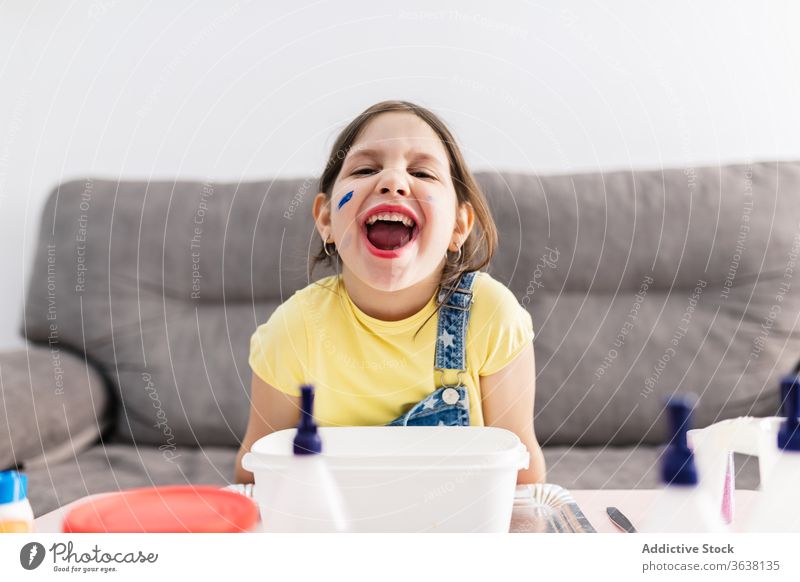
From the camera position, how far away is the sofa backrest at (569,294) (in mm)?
920

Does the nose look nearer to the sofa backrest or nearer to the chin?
the chin

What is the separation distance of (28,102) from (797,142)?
835mm

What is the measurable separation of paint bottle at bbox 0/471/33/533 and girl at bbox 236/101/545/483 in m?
0.26

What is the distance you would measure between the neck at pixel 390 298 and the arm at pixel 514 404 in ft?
0.33

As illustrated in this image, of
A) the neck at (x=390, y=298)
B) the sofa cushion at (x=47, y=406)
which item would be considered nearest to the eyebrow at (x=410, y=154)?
the neck at (x=390, y=298)

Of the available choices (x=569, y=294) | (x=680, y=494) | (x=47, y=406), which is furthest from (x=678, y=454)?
(x=47, y=406)

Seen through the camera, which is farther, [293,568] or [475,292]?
[475,292]

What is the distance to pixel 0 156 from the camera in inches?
28.4

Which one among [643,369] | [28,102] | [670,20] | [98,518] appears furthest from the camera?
[643,369]

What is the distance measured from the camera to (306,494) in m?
0.41

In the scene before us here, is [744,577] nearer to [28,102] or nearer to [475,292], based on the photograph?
[475,292]

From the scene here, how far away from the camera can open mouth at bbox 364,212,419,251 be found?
58cm

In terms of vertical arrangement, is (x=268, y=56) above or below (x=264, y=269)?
above

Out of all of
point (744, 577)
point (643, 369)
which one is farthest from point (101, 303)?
point (744, 577)
